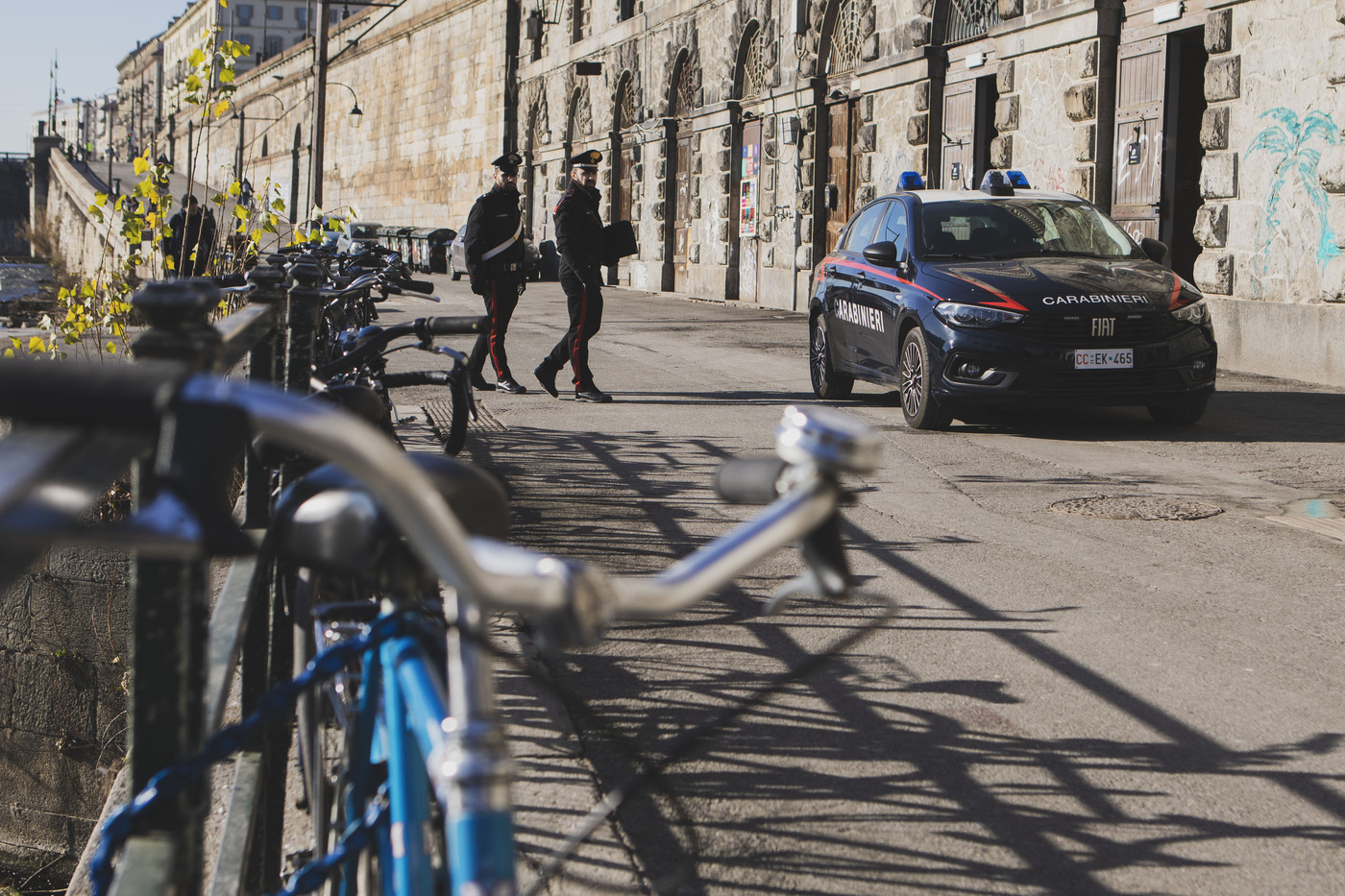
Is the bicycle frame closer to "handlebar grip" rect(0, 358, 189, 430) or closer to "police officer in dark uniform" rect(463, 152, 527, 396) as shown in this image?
"handlebar grip" rect(0, 358, 189, 430)

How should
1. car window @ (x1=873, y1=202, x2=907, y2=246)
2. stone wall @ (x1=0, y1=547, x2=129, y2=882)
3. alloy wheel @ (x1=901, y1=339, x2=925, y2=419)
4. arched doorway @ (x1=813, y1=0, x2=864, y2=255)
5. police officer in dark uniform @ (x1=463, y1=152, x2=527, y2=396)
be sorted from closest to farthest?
stone wall @ (x1=0, y1=547, x2=129, y2=882) < alloy wheel @ (x1=901, y1=339, x2=925, y2=419) < car window @ (x1=873, y1=202, x2=907, y2=246) < police officer in dark uniform @ (x1=463, y1=152, x2=527, y2=396) < arched doorway @ (x1=813, y1=0, x2=864, y2=255)

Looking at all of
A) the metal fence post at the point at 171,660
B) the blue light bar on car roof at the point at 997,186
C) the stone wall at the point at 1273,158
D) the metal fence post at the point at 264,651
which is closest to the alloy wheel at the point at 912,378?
the blue light bar on car roof at the point at 997,186

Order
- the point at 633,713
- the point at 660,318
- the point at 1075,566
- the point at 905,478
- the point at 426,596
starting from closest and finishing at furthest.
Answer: the point at 426,596, the point at 633,713, the point at 1075,566, the point at 905,478, the point at 660,318

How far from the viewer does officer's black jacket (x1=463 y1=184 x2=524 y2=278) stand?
1209 cm

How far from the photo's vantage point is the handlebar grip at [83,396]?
1.11 metres

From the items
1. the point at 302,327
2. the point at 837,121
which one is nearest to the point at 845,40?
the point at 837,121

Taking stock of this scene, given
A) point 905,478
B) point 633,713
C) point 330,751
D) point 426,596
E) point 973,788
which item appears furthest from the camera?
point 905,478

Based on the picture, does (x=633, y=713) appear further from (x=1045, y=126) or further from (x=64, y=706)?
(x=1045, y=126)

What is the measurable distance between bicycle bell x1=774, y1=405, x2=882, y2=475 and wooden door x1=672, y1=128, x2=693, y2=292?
28856 millimetres

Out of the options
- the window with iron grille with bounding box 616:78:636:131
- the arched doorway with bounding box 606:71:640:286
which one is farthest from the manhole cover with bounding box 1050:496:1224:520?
the window with iron grille with bounding box 616:78:636:131

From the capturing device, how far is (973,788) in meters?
3.57

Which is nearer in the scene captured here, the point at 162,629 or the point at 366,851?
the point at 162,629

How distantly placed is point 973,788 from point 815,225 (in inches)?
829

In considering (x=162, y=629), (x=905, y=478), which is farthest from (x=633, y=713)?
(x=905, y=478)
